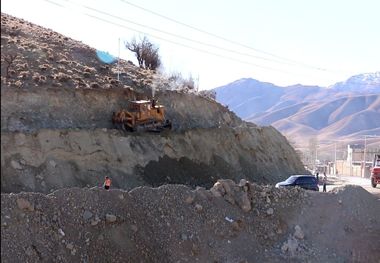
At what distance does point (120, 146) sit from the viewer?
89.6 ft

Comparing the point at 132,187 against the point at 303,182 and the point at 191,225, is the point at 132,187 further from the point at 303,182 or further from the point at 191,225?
the point at 303,182

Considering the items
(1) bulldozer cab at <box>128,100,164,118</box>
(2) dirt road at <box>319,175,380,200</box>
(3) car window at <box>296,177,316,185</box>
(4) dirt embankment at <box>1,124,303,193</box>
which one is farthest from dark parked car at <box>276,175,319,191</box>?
(1) bulldozer cab at <box>128,100,164,118</box>

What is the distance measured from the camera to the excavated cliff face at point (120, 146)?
22906 millimetres

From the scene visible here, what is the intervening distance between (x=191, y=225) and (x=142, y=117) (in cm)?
1254

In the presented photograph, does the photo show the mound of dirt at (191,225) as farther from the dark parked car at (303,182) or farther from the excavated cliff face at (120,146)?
the dark parked car at (303,182)

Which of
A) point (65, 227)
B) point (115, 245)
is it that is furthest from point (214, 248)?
point (65, 227)

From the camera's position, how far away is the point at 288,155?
41875mm

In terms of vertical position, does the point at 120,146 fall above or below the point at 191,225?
above

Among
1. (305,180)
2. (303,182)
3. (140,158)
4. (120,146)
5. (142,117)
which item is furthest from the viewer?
(305,180)

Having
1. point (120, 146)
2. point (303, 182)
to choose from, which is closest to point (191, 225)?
point (120, 146)

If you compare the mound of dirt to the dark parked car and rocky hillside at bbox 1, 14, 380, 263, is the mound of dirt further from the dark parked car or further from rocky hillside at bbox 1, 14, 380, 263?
the dark parked car

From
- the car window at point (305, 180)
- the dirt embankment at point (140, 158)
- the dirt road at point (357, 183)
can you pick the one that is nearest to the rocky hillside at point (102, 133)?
the dirt embankment at point (140, 158)

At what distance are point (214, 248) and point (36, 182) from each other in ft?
25.1

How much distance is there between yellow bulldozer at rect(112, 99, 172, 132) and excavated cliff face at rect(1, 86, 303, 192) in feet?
1.92
